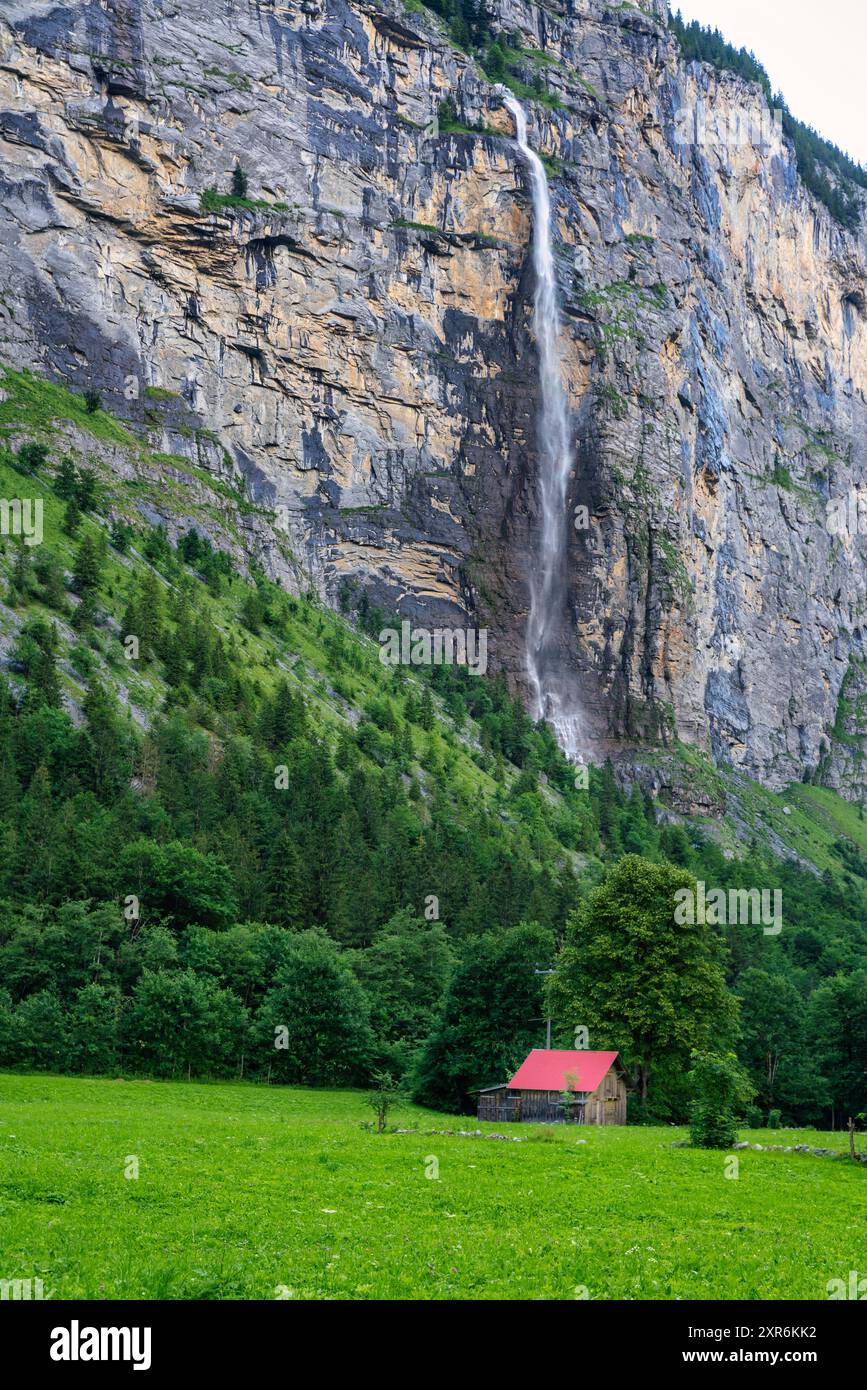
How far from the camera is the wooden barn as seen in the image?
5212cm

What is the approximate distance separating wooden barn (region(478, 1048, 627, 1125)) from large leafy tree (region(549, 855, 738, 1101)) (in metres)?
2.51

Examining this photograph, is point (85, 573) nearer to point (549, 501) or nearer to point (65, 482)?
point (65, 482)

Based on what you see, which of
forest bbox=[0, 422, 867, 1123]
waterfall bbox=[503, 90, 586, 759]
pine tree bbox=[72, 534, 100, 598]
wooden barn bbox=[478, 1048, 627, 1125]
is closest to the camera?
wooden barn bbox=[478, 1048, 627, 1125]

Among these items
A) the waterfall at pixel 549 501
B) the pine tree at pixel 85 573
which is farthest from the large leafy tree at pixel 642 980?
the waterfall at pixel 549 501

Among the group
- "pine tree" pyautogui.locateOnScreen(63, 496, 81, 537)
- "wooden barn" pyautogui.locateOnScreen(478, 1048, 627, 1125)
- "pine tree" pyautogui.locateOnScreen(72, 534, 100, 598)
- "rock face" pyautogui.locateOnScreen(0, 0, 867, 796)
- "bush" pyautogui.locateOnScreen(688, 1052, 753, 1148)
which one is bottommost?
"wooden barn" pyautogui.locateOnScreen(478, 1048, 627, 1125)

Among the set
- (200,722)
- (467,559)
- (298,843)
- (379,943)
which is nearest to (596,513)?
(467,559)

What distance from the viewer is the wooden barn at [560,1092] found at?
→ 52.1 meters

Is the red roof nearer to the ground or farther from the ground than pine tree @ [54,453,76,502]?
nearer to the ground

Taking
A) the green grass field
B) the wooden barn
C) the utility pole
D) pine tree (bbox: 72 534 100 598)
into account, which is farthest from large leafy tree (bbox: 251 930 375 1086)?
pine tree (bbox: 72 534 100 598)

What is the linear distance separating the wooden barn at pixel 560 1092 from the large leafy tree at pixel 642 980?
8.23 ft

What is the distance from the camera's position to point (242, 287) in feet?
577

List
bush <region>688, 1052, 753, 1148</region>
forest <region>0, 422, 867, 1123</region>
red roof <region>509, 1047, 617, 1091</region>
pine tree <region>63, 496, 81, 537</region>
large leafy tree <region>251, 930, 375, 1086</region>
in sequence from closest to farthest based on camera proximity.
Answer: bush <region>688, 1052, 753, 1148</region> → red roof <region>509, 1047, 617, 1091</region> → forest <region>0, 422, 867, 1123</region> → large leafy tree <region>251, 930, 375, 1086</region> → pine tree <region>63, 496, 81, 537</region>

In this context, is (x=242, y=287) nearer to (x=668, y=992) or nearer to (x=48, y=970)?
(x=48, y=970)

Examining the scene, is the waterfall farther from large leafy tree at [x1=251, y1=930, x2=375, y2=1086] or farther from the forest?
large leafy tree at [x1=251, y1=930, x2=375, y2=1086]
